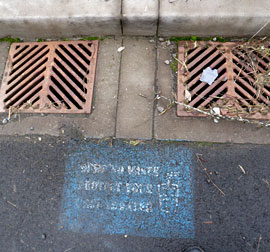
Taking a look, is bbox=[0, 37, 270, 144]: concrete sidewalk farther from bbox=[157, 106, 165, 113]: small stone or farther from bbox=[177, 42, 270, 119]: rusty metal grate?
bbox=[177, 42, 270, 119]: rusty metal grate

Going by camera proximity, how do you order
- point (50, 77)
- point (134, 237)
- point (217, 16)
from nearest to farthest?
point (134, 237), point (217, 16), point (50, 77)

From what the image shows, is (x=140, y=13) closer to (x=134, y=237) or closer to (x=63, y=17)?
(x=63, y=17)

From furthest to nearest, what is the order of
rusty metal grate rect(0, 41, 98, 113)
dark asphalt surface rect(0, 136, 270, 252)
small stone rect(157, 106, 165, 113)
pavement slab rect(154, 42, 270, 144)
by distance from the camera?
rusty metal grate rect(0, 41, 98, 113) → small stone rect(157, 106, 165, 113) → pavement slab rect(154, 42, 270, 144) → dark asphalt surface rect(0, 136, 270, 252)

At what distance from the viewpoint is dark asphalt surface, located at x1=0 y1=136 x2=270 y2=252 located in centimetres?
208

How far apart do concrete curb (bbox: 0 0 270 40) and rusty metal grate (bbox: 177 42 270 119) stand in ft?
0.58

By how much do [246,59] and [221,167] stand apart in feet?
3.94

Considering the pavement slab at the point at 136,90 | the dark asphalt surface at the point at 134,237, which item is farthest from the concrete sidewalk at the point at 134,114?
the dark asphalt surface at the point at 134,237

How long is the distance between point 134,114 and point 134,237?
1.21m

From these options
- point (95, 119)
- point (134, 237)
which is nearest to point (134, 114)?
point (95, 119)

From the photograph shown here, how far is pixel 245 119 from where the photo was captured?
7.41ft

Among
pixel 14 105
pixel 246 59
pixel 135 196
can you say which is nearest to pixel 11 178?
pixel 14 105

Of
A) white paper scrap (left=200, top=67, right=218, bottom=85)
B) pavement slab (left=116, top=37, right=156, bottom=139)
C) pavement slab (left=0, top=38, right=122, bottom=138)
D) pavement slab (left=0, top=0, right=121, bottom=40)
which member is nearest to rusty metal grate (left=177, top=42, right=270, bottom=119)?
white paper scrap (left=200, top=67, right=218, bottom=85)

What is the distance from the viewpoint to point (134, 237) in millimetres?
2127

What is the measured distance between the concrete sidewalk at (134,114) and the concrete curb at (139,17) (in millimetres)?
200
